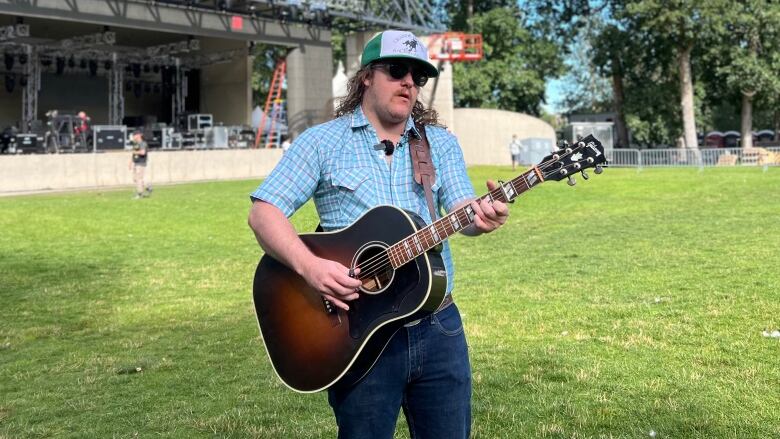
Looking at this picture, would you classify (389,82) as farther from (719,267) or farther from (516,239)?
(516,239)

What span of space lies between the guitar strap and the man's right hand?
1.44 feet

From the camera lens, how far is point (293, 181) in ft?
9.25

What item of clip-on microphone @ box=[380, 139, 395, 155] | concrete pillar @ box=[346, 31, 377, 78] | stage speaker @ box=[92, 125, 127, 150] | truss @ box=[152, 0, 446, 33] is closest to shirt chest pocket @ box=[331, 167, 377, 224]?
clip-on microphone @ box=[380, 139, 395, 155]

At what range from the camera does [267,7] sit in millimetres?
32625

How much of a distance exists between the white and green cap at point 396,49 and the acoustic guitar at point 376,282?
0.56m

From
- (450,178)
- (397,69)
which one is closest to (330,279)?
(450,178)

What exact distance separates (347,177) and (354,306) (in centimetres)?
47

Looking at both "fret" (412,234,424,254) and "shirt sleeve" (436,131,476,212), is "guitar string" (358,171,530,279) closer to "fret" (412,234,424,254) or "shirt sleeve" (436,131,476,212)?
"fret" (412,234,424,254)

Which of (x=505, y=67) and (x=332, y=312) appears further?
(x=505, y=67)

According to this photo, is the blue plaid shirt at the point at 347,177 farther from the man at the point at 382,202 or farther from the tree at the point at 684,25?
the tree at the point at 684,25

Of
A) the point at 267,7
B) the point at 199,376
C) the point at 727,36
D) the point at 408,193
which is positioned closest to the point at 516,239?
the point at 199,376

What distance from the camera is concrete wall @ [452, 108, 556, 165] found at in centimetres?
4272

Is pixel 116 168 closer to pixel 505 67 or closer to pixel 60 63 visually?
pixel 60 63

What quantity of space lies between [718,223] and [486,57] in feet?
127
